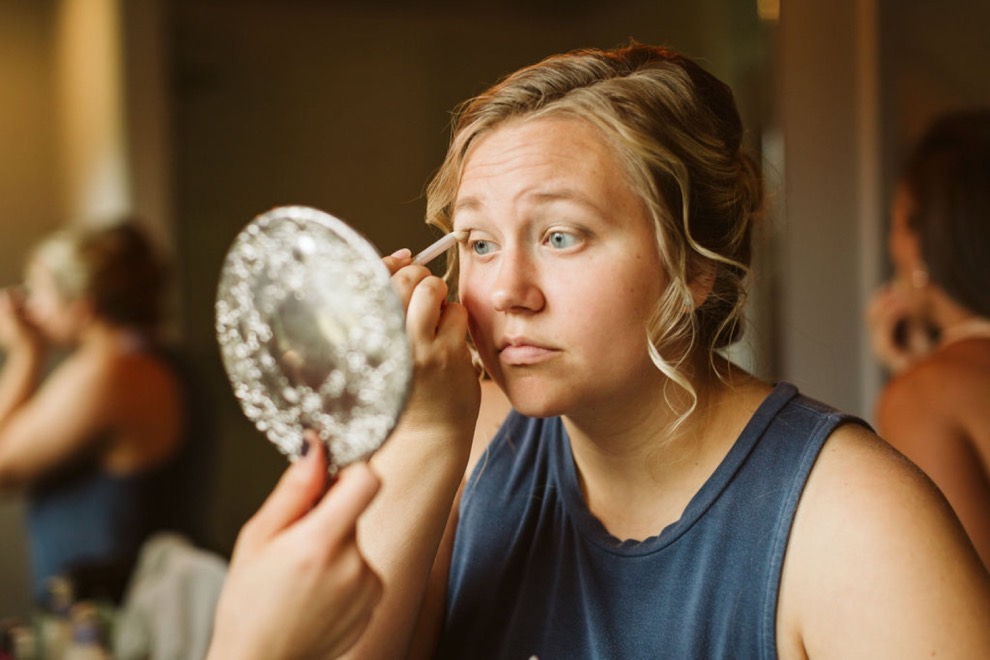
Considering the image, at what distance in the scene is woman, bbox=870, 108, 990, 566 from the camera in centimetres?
129

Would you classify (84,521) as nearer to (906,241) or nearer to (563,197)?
(563,197)

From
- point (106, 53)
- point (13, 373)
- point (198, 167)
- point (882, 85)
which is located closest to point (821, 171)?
point (882, 85)

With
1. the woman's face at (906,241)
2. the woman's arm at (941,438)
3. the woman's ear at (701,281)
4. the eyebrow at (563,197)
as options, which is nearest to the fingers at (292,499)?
the eyebrow at (563,197)

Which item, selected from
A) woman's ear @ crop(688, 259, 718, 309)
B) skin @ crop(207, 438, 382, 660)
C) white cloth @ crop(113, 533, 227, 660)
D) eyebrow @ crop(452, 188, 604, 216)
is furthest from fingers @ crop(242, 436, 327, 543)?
white cloth @ crop(113, 533, 227, 660)

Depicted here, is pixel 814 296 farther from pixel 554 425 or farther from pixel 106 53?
pixel 106 53

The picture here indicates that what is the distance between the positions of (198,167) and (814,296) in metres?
1.23

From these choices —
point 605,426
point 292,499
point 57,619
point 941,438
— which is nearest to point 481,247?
point 605,426

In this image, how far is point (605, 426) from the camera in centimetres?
87

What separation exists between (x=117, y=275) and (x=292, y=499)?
1.28 m

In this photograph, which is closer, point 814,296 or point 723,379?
point 723,379

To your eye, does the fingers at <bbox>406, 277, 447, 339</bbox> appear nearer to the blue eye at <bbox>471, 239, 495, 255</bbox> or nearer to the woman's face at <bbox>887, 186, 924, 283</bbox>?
the blue eye at <bbox>471, 239, 495, 255</bbox>

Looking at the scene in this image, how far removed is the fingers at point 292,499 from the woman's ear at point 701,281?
15.2 inches

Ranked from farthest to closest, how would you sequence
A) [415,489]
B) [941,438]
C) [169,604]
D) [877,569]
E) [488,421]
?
[169,604], [941,438], [488,421], [415,489], [877,569]

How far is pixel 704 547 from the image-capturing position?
0.81 meters
